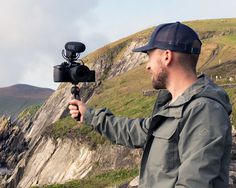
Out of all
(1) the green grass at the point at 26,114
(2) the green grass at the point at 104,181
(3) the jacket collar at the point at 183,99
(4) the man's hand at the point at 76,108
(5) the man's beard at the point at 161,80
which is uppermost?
(5) the man's beard at the point at 161,80

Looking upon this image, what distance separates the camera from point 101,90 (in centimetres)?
9300

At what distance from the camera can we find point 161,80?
4977 mm

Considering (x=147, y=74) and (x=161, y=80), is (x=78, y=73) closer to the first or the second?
(x=161, y=80)

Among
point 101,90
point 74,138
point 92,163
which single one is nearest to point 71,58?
point 92,163

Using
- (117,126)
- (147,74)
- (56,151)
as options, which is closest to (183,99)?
(117,126)

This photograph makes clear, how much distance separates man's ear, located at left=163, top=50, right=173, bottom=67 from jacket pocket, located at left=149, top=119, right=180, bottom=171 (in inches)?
20.9

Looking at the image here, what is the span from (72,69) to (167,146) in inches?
68.9

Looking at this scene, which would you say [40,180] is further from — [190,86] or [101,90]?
[190,86]

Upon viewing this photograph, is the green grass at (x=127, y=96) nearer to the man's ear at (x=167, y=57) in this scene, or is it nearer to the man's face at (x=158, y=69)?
the man's face at (x=158, y=69)

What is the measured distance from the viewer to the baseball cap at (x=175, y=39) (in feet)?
16.0

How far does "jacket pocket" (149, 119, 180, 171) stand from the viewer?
466cm

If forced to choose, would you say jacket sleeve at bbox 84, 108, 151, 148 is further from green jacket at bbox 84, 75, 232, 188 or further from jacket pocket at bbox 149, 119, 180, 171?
jacket pocket at bbox 149, 119, 180, 171

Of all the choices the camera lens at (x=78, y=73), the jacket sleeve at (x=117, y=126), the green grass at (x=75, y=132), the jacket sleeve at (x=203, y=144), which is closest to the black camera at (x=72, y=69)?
the camera lens at (x=78, y=73)

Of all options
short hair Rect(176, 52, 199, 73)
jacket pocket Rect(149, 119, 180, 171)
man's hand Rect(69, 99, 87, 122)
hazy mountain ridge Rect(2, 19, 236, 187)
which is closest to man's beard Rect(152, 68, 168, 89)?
short hair Rect(176, 52, 199, 73)
